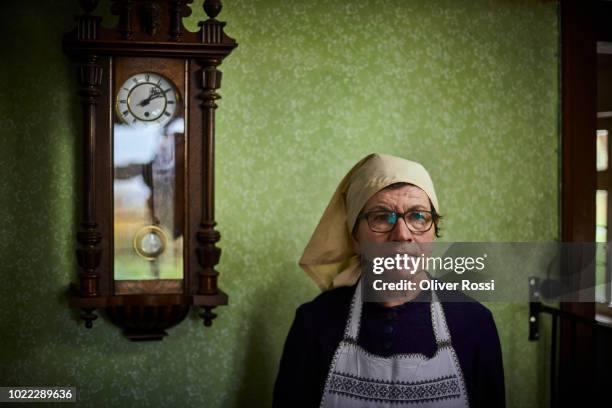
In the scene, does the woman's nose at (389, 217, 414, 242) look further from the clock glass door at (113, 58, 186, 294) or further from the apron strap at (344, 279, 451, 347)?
the clock glass door at (113, 58, 186, 294)

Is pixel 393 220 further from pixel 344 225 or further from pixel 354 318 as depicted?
pixel 354 318

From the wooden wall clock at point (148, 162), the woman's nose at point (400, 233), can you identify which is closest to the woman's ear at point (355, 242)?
the woman's nose at point (400, 233)

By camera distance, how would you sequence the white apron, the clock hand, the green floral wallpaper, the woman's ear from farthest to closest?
the green floral wallpaper
the clock hand
the woman's ear
the white apron

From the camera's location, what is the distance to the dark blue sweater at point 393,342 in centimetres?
158

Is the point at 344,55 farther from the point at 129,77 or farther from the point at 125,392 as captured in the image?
the point at 125,392

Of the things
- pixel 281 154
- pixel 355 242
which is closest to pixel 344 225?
pixel 355 242

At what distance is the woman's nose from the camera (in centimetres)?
156

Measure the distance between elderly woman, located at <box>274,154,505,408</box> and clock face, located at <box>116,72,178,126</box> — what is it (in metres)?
0.59

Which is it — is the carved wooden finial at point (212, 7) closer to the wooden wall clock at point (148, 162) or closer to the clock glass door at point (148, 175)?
the wooden wall clock at point (148, 162)

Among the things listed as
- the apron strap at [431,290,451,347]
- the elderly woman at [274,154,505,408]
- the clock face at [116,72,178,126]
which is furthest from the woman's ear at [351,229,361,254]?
the clock face at [116,72,178,126]

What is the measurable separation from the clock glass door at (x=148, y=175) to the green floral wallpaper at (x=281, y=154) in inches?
9.6

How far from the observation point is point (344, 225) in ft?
5.57

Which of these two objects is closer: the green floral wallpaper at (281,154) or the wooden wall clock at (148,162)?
the wooden wall clock at (148,162)

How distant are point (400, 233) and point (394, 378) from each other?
37cm
